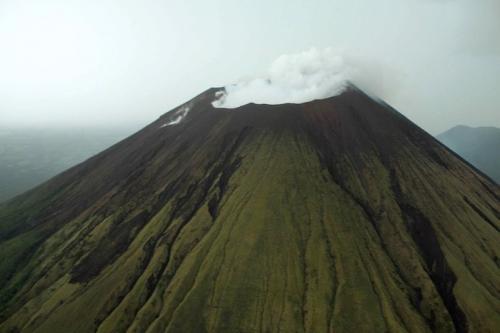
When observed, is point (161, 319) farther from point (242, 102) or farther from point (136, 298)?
point (242, 102)

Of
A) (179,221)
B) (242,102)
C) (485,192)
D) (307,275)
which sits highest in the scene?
(242,102)

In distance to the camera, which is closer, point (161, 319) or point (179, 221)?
point (161, 319)

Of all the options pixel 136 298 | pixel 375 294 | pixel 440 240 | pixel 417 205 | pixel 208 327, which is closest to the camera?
pixel 208 327

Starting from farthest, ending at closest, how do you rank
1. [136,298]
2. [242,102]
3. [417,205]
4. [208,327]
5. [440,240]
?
[242,102] < [417,205] < [440,240] < [136,298] < [208,327]

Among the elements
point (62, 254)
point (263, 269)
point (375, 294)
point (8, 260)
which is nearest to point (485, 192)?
point (375, 294)

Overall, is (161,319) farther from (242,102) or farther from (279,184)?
(242,102)

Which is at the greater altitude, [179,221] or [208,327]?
[179,221]

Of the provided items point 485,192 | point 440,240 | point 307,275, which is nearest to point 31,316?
point 307,275
